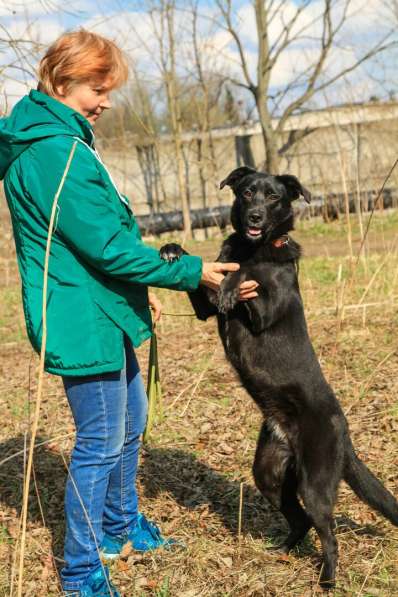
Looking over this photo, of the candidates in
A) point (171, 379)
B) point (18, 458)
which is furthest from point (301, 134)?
point (18, 458)

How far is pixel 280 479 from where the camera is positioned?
3.20 meters

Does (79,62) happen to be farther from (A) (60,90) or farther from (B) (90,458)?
(B) (90,458)

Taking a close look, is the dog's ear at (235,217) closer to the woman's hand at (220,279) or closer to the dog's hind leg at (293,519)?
the woman's hand at (220,279)

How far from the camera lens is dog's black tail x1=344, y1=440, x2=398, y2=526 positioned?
308 cm

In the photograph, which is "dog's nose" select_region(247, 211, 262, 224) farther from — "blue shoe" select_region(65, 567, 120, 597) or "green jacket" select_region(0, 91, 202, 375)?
"blue shoe" select_region(65, 567, 120, 597)

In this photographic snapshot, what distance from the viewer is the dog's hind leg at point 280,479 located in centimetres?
320

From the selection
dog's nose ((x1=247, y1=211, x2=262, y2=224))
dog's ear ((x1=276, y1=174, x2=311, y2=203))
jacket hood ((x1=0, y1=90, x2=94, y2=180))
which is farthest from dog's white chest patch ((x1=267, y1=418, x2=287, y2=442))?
jacket hood ((x1=0, y1=90, x2=94, y2=180))

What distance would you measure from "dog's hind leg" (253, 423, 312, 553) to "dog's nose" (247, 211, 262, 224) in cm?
106

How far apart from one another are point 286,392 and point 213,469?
137 centimetres

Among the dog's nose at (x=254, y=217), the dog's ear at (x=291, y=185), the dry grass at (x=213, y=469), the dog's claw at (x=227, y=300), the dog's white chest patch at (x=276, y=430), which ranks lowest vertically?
the dry grass at (x=213, y=469)

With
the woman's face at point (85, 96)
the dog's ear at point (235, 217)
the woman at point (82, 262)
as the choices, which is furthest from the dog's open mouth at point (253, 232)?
the woman's face at point (85, 96)

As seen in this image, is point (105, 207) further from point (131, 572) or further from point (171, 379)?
point (171, 379)

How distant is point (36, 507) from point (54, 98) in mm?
2512

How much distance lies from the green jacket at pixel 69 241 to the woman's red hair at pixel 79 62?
113 millimetres
